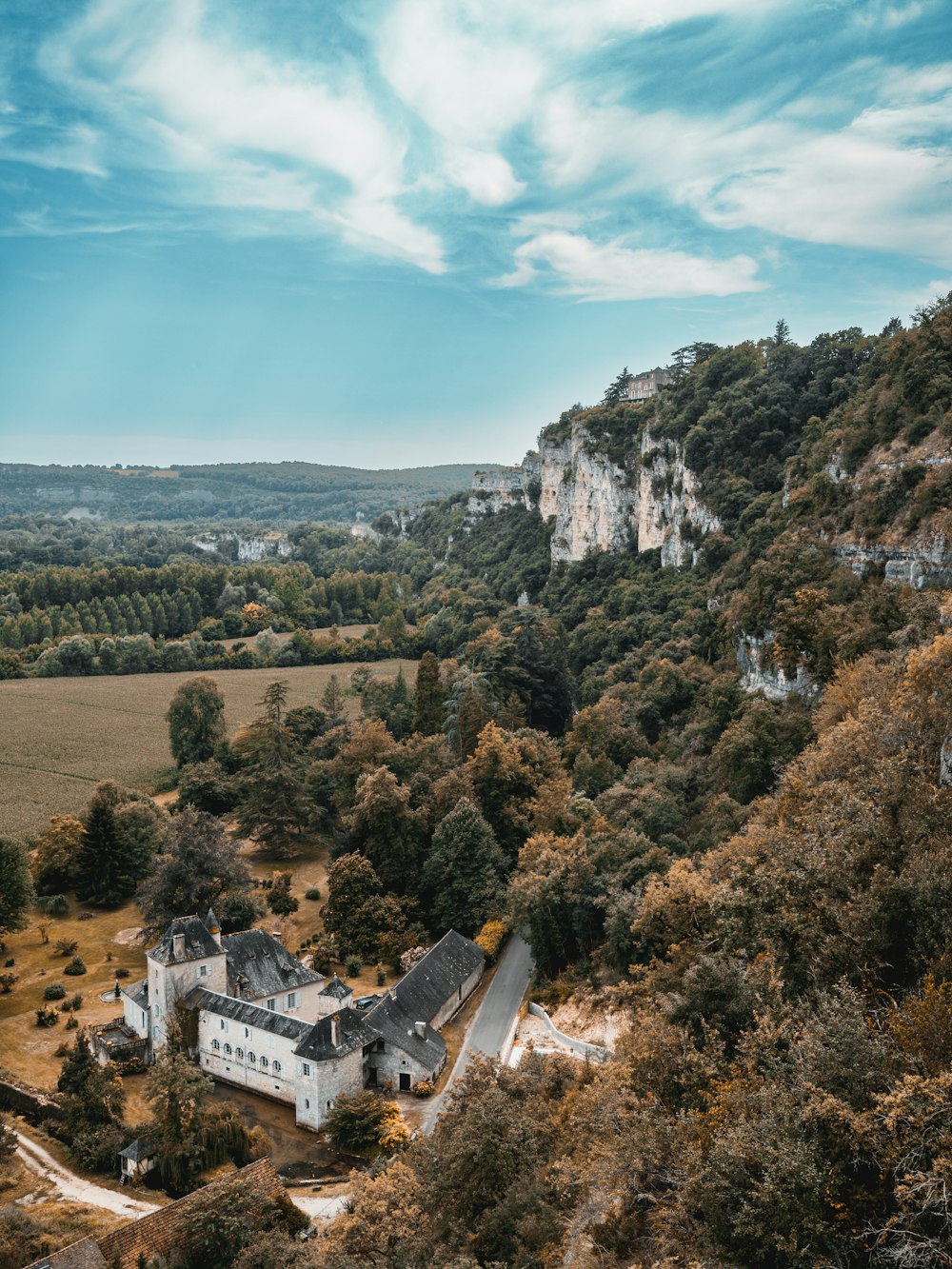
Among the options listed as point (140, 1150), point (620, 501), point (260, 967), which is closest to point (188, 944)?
point (260, 967)

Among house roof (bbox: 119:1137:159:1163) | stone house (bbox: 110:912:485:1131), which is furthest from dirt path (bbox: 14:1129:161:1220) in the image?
stone house (bbox: 110:912:485:1131)

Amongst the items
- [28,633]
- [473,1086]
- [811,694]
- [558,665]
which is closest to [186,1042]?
[473,1086]

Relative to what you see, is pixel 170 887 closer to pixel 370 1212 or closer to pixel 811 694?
pixel 370 1212

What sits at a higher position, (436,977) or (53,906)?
(436,977)

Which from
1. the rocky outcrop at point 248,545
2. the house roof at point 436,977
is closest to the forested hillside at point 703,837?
the house roof at point 436,977

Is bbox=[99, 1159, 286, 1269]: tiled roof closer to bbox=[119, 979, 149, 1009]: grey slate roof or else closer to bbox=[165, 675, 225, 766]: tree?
bbox=[119, 979, 149, 1009]: grey slate roof

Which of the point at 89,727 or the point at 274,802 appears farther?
the point at 89,727

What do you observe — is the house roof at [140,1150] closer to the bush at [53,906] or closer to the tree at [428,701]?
the bush at [53,906]

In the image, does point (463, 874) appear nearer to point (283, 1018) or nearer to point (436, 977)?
point (436, 977)
